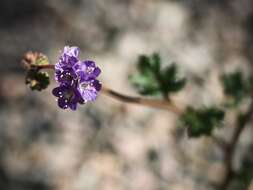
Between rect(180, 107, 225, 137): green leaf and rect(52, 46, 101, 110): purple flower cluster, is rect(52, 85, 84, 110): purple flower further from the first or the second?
rect(180, 107, 225, 137): green leaf

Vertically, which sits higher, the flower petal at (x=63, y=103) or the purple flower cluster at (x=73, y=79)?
the purple flower cluster at (x=73, y=79)

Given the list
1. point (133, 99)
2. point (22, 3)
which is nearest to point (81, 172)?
point (22, 3)

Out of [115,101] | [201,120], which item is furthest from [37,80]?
[115,101]

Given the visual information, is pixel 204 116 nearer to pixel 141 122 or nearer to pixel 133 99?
pixel 133 99

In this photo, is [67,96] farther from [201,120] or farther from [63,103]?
[201,120]

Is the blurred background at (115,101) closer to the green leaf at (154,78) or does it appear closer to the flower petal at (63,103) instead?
the green leaf at (154,78)

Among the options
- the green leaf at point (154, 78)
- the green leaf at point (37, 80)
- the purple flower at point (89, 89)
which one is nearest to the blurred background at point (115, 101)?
the green leaf at point (154, 78)
